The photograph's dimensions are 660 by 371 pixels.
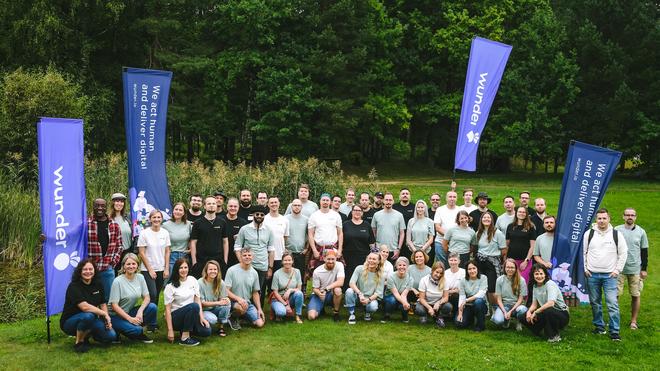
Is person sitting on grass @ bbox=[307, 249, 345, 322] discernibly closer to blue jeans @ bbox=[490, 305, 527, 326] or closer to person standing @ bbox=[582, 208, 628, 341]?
blue jeans @ bbox=[490, 305, 527, 326]

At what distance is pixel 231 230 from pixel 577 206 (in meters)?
5.23

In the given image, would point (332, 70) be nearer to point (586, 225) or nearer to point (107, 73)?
point (107, 73)

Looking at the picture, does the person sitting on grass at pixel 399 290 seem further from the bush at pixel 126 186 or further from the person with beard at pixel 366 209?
the bush at pixel 126 186

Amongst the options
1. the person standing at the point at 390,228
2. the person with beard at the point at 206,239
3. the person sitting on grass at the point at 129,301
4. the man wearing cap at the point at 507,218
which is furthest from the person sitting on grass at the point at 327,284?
the man wearing cap at the point at 507,218

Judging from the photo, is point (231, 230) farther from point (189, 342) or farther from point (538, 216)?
point (538, 216)

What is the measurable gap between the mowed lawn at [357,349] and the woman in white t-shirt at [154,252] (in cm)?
79

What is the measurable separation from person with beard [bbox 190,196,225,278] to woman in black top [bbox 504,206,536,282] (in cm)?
448

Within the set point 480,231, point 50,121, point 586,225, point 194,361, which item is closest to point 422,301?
point 480,231

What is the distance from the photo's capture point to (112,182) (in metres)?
15.3

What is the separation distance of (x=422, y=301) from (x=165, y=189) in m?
4.62

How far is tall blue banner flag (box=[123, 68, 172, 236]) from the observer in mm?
9789

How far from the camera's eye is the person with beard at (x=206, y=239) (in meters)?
8.78

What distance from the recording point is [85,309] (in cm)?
740

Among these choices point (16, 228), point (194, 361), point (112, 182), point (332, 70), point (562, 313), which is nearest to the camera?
point (194, 361)
